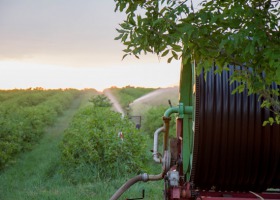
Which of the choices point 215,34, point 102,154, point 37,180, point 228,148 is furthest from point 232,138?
point 37,180

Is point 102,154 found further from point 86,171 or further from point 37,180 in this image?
point 37,180

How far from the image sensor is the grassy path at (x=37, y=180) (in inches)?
407

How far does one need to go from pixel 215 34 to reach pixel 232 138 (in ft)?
7.79

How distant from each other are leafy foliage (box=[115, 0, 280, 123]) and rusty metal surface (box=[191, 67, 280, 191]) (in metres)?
1.90

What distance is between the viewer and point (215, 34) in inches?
123

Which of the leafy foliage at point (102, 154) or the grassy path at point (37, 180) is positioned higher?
the leafy foliage at point (102, 154)

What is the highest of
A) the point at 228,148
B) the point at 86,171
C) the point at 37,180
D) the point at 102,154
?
the point at 228,148

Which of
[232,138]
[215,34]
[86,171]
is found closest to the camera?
[215,34]

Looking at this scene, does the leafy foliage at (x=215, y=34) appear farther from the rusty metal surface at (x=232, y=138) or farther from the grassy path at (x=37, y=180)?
the grassy path at (x=37, y=180)

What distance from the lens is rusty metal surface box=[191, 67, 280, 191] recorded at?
5.31 meters

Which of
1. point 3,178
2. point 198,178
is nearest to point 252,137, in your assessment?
point 198,178

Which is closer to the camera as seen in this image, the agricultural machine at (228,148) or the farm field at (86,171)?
the agricultural machine at (228,148)

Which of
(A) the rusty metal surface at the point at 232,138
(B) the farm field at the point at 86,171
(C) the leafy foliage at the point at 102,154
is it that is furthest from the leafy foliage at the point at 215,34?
(C) the leafy foliage at the point at 102,154

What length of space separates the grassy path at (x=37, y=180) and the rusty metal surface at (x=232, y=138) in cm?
491
